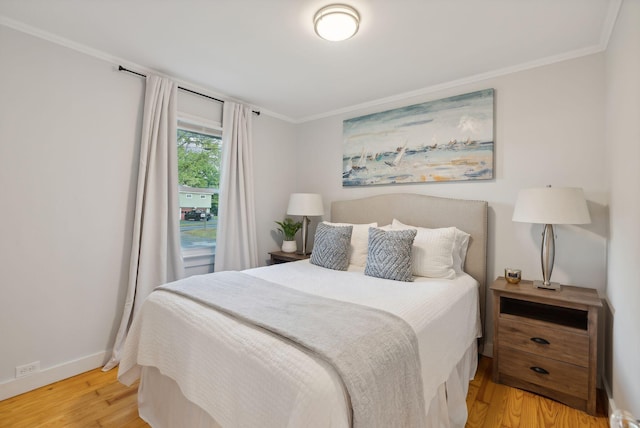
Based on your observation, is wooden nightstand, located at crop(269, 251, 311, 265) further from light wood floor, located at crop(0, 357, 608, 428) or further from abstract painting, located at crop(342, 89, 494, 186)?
light wood floor, located at crop(0, 357, 608, 428)

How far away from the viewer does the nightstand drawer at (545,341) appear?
185 centimetres

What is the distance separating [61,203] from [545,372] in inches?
144

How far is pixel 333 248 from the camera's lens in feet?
8.70

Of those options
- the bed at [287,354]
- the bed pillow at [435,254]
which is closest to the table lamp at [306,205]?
the bed at [287,354]

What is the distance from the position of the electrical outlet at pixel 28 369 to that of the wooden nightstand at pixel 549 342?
333 centimetres

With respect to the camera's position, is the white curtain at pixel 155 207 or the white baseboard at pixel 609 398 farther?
the white curtain at pixel 155 207

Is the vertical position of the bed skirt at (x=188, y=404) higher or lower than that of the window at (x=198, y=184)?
lower

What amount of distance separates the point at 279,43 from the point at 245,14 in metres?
0.36

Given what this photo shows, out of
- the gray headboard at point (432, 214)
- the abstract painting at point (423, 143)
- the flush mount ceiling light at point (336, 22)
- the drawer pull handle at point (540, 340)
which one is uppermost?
the flush mount ceiling light at point (336, 22)

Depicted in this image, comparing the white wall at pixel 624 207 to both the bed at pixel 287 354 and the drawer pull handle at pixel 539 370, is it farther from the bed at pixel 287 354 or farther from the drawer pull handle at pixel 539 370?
the bed at pixel 287 354

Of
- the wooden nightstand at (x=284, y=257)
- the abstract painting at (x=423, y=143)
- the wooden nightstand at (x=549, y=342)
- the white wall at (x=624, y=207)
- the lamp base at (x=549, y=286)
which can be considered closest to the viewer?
the white wall at (x=624, y=207)

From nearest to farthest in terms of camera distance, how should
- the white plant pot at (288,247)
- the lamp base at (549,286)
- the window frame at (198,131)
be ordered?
the lamp base at (549,286) < the window frame at (198,131) < the white plant pot at (288,247)

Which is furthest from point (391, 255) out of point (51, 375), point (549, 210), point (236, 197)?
point (51, 375)

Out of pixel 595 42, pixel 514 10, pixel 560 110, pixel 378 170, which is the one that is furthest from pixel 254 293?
pixel 595 42
